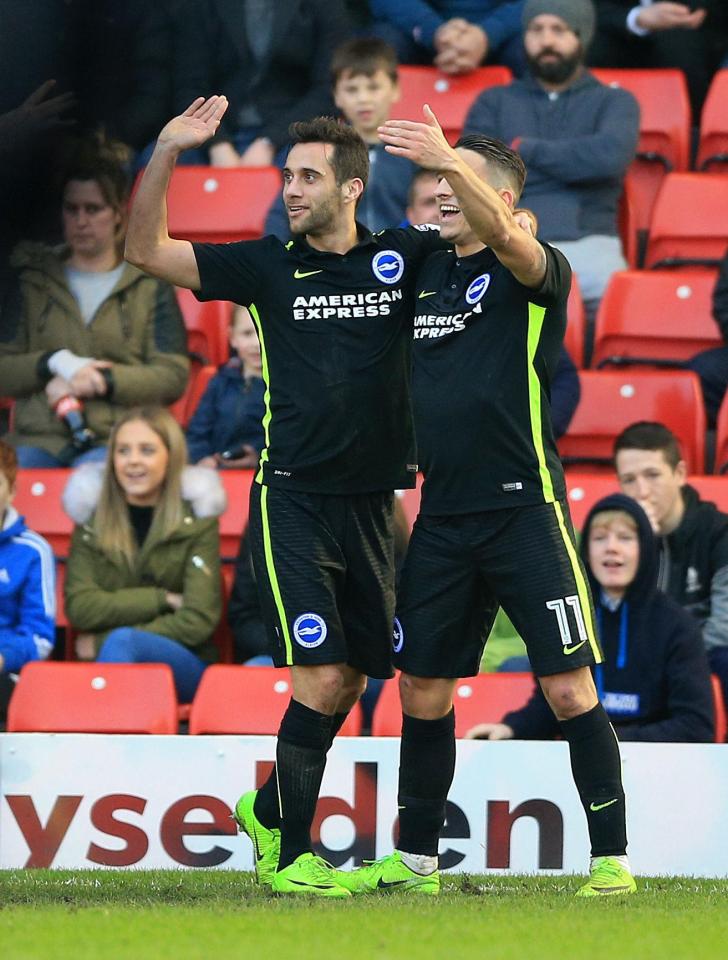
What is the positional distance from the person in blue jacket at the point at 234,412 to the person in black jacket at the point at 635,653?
218 cm

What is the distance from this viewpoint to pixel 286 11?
9.78 meters

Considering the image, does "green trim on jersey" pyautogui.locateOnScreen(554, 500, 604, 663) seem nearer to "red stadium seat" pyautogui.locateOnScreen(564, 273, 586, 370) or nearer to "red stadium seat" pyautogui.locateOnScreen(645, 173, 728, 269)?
"red stadium seat" pyautogui.locateOnScreen(564, 273, 586, 370)

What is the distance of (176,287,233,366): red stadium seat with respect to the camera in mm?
9219

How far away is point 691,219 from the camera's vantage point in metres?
9.39

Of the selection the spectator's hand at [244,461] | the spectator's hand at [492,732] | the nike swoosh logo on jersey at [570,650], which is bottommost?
the spectator's hand at [492,732]

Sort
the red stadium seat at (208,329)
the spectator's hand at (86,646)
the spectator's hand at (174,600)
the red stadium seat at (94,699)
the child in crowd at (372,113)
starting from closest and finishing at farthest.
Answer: the red stadium seat at (94,699) → the spectator's hand at (174,600) → the spectator's hand at (86,646) → the child in crowd at (372,113) → the red stadium seat at (208,329)

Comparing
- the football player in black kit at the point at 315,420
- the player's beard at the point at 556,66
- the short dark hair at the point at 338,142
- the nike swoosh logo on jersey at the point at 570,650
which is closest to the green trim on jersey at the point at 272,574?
the football player in black kit at the point at 315,420

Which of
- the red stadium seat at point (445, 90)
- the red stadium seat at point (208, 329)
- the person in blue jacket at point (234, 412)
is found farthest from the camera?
the red stadium seat at point (445, 90)

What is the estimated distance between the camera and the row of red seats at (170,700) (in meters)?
6.79

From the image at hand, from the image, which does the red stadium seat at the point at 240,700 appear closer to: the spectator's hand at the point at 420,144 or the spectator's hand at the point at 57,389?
the spectator's hand at the point at 57,389

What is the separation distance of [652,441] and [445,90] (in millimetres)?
3531

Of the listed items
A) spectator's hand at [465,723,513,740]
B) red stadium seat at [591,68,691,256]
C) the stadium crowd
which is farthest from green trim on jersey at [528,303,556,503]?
red stadium seat at [591,68,691,256]

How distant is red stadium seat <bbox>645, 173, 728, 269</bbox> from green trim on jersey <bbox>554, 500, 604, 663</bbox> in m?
4.64

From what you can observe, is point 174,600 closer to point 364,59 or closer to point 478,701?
point 478,701
